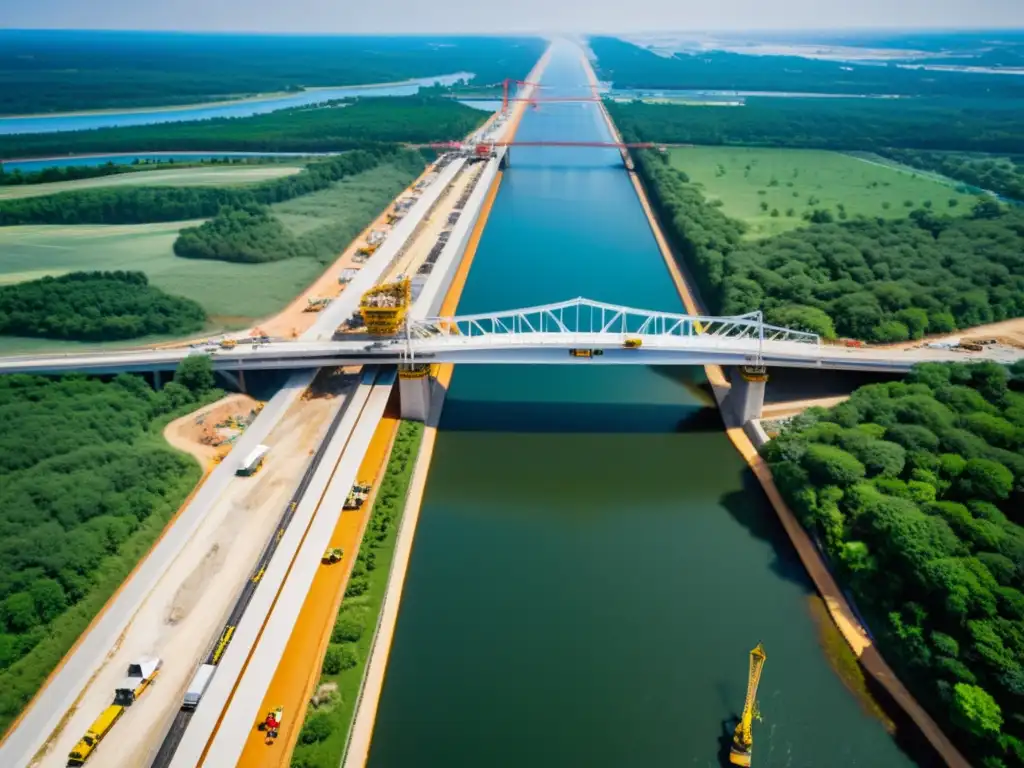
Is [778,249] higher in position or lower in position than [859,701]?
higher

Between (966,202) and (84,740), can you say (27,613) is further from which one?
(966,202)

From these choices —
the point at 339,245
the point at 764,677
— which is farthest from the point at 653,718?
the point at 339,245

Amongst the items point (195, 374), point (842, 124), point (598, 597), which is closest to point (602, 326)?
point (598, 597)

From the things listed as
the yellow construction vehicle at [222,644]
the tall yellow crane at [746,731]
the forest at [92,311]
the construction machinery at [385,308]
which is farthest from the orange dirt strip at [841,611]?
the forest at [92,311]

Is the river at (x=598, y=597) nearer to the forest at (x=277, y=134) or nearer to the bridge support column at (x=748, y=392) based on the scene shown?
the bridge support column at (x=748, y=392)

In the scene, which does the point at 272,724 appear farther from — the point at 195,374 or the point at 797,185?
the point at 797,185

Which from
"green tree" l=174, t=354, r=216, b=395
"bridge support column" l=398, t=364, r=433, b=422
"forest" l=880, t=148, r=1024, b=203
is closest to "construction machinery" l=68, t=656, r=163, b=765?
"bridge support column" l=398, t=364, r=433, b=422
